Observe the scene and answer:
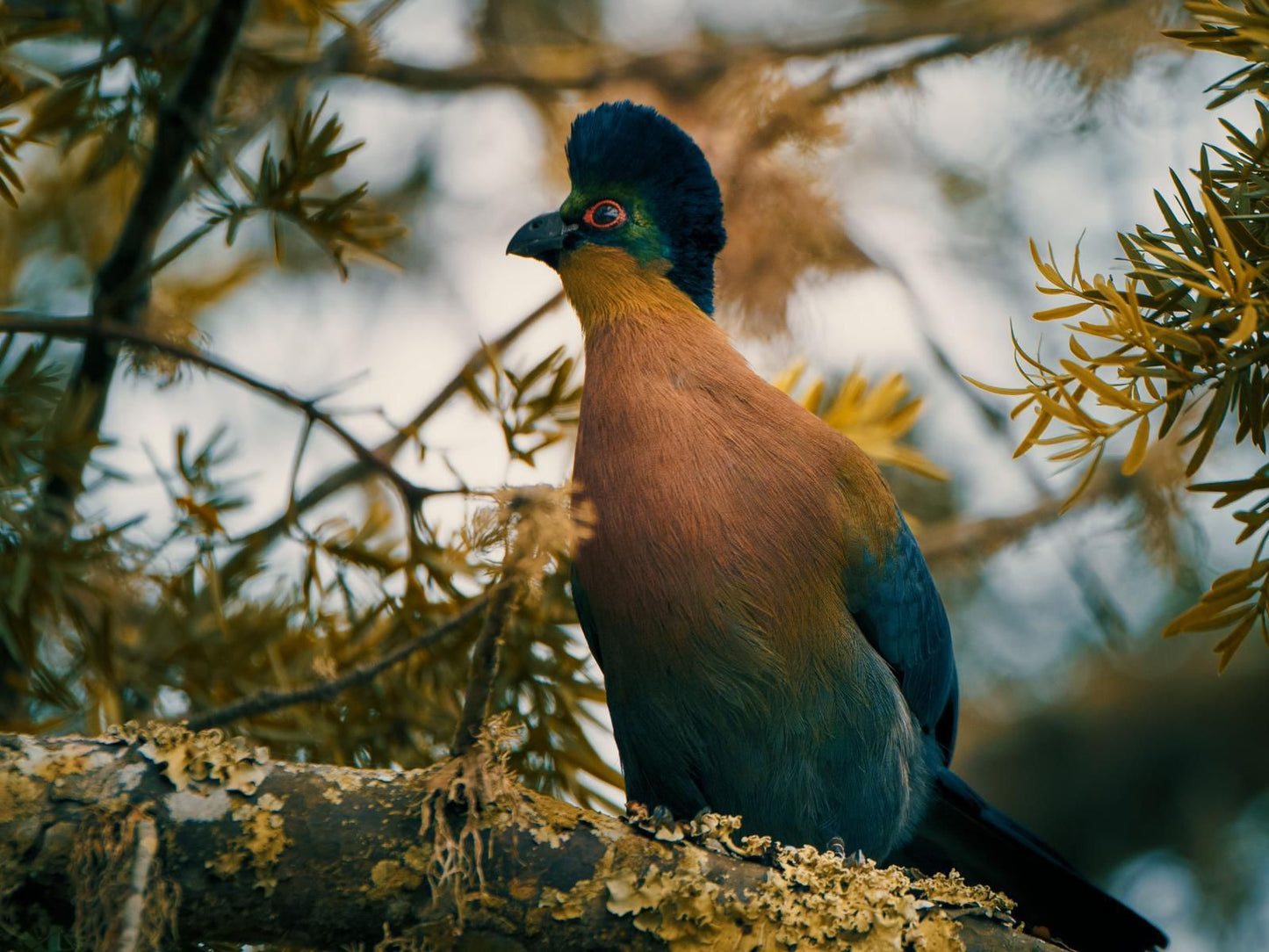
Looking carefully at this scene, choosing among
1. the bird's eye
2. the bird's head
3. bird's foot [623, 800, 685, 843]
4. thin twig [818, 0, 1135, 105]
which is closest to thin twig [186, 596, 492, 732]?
bird's foot [623, 800, 685, 843]

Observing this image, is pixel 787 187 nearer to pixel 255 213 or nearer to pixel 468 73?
pixel 468 73

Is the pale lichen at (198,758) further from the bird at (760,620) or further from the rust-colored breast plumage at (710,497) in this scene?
the rust-colored breast plumage at (710,497)

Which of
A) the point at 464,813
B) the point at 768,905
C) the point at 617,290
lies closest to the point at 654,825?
the point at 768,905

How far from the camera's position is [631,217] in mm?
3863

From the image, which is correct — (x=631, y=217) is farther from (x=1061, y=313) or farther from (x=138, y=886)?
(x=138, y=886)

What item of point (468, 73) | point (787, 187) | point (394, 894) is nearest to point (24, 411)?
point (394, 894)

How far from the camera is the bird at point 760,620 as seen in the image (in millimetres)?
3094

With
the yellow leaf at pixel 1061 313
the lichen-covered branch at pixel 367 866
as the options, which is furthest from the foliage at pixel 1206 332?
the lichen-covered branch at pixel 367 866

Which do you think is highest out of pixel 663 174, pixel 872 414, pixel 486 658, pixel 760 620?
pixel 663 174

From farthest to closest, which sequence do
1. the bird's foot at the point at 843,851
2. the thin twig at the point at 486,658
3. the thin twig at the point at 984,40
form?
1. the thin twig at the point at 984,40
2. the bird's foot at the point at 843,851
3. the thin twig at the point at 486,658

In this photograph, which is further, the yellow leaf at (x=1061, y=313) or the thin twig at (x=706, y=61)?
the thin twig at (x=706, y=61)

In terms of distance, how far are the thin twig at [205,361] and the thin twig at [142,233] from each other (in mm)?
50

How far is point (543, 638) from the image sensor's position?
354 cm

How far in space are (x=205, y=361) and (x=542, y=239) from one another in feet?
4.35
